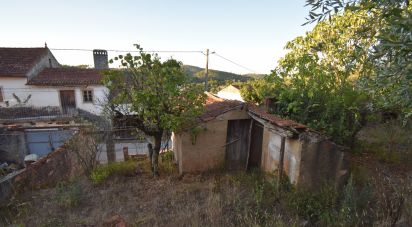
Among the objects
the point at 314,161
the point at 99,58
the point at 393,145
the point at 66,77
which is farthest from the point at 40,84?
the point at 393,145

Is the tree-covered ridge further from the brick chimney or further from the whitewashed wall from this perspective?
the brick chimney

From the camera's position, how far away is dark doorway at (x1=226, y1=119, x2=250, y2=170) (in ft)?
26.7

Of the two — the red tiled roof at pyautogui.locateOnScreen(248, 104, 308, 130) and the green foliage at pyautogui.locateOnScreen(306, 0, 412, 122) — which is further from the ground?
the green foliage at pyautogui.locateOnScreen(306, 0, 412, 122)

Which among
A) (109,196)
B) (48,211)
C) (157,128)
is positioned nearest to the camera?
(48,211)

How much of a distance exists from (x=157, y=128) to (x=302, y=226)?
15.6 feet

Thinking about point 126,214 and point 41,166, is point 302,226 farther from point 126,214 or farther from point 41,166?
point 41,166

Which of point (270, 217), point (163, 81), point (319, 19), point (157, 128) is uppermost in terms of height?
point (319, 19)

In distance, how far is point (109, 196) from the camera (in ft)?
20.9

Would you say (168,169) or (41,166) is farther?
(168,169)

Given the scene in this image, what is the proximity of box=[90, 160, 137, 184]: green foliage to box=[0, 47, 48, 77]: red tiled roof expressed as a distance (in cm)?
1594

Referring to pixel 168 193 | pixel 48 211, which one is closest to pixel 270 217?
pixel 168 193

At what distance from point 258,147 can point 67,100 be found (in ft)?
60.2

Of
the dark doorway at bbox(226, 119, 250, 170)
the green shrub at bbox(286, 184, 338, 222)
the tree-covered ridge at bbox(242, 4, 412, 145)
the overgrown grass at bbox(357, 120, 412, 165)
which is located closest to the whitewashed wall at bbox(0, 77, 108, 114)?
the dark doorway at bbox(226, 119, 250, 170)

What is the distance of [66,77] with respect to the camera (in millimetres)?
19766
